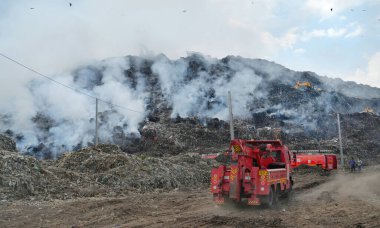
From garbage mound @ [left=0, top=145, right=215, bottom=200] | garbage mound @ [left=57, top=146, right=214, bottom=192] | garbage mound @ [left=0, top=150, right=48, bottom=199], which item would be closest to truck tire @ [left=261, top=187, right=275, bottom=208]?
garbage mound @ [left=0, top=145, right=215, bottom=200]

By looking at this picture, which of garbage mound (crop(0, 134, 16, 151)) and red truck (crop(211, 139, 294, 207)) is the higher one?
garbage mound (crop(0, 134, 16, 151))

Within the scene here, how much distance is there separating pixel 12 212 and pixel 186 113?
36.6 metres

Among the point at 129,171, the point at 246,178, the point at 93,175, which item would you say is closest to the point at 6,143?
the point at 93,175

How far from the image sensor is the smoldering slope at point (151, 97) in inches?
1590

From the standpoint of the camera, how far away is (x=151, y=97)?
5131 cm

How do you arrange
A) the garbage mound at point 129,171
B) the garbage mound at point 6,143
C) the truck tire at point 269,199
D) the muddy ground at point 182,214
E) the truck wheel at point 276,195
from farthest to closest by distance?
the garbage mound at point 6,143 → the garbage mound at point 129,171 → the truck wheel at point 276,195 → the truck tire at point 269,199 → the muddy ground at point 182,214

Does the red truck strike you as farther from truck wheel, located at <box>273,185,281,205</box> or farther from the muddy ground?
the muddy ground

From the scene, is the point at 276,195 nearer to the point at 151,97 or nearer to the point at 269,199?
the point at 269,199

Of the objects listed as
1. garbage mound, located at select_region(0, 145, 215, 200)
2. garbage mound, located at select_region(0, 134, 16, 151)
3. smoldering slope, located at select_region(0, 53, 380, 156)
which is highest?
smoldering slope, located at select_region(0, 53, 380, 156)

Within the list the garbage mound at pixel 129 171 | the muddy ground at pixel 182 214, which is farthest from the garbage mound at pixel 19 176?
the garbage mound at pixel 129 171

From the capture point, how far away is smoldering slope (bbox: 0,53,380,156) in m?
40.4

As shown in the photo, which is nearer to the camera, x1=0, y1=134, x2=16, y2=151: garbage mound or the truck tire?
the truck tire

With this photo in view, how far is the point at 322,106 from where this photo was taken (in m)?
56.1

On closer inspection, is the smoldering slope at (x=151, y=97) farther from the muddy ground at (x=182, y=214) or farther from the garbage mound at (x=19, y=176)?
the muddy ground at (x=182, y=214)
